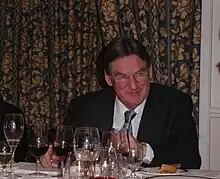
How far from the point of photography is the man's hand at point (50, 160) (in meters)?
2.00

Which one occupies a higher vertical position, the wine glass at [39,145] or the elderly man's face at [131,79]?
the elderly man's face at [131,79]

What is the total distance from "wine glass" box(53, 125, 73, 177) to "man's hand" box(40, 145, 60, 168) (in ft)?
0.54

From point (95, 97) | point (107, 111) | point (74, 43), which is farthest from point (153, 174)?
point (74, 43)

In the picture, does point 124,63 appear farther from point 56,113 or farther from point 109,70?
point 56,113

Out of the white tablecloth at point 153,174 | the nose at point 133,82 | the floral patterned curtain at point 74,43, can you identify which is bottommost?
the white tablecloth at point 153,174

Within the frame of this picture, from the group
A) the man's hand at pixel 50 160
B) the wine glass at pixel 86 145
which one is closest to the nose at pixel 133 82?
the man's hand at pixel 50 160

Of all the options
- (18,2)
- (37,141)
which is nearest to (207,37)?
(18,2)

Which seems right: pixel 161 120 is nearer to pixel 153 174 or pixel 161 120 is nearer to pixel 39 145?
pixel 153 174

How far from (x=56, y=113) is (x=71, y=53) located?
430mm

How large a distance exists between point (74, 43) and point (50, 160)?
1.50 m

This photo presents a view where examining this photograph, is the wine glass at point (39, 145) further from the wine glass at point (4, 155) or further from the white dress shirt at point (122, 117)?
the white dress shirt at point (122, 117)

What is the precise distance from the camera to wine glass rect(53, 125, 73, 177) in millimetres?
1811

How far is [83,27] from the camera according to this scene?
335 centimetres

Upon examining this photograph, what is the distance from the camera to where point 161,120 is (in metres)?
2.38
